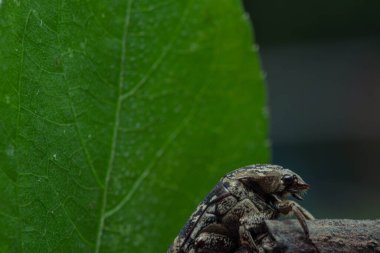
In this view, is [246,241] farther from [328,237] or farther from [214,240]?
[328,237]

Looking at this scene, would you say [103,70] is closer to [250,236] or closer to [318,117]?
[250,236]

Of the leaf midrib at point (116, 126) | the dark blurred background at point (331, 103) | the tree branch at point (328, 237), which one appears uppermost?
the leaf midrib at point (116, 126)

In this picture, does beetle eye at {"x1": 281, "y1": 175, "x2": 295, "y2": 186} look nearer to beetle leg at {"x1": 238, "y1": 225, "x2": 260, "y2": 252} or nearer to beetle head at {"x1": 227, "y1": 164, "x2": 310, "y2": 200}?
beetle head at {"x1": 227, "y1": 164, "x2": 310, "y2": 200}

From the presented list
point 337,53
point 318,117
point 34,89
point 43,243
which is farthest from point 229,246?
point 337,53

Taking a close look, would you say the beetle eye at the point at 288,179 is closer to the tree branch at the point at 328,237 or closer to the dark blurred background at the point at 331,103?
the tree branch at the point at 328,237

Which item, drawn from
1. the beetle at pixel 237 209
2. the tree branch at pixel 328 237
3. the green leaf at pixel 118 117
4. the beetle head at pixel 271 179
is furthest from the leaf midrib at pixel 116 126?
the tree branch at pixel 328 237
